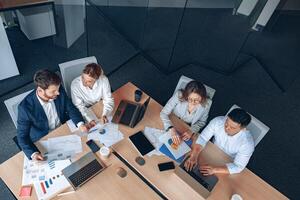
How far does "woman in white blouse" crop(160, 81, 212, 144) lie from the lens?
2405 mm

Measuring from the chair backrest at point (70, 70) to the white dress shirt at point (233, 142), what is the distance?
1.35 meters

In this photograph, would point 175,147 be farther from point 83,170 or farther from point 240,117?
point 83,170

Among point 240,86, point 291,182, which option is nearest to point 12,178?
point 291,182

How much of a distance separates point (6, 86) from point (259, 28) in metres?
3.96

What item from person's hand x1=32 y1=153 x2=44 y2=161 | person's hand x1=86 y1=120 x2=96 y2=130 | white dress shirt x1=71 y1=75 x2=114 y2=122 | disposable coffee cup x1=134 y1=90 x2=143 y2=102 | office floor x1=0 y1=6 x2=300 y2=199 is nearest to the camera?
person's hand x1=32 y1=153 x2=44 y2=161

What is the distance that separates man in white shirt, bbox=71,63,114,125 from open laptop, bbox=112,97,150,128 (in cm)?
9

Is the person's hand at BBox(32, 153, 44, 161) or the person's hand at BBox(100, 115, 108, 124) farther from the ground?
the person's hand at BBox(100, 115, 108, 124)

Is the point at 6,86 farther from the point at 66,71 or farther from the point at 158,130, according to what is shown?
the point at 158,130

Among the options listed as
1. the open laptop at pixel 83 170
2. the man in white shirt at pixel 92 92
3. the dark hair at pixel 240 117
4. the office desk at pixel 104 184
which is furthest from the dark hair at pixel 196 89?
the open laptop at pixel 83 170

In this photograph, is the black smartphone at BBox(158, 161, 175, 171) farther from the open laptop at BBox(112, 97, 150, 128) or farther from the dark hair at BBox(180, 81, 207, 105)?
the dark hair at BBox(180, 81, 207, 105)

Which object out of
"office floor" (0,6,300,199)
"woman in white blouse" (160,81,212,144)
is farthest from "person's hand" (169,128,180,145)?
"office floor" (0,6,300,199)

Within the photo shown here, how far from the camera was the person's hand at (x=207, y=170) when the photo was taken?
2.20 metres

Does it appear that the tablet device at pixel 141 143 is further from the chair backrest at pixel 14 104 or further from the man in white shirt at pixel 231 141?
the chair backrest at pixel 14 104

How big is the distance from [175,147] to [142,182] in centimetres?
45
